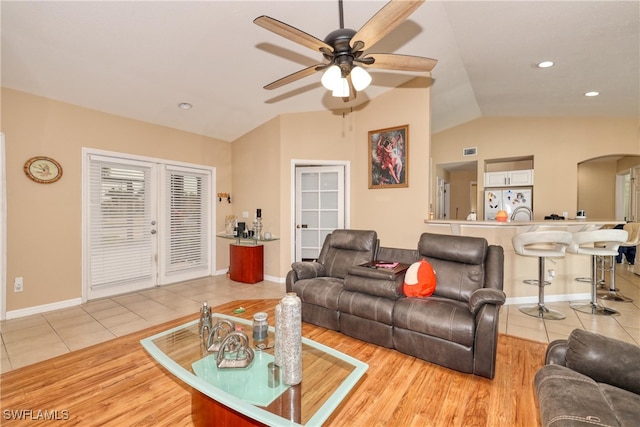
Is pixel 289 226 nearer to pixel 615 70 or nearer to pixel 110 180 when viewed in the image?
pixel 110 180

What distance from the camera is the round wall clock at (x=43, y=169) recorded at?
338cm

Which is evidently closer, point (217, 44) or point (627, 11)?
point (627, 11)

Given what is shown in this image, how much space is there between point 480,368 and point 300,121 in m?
4.17

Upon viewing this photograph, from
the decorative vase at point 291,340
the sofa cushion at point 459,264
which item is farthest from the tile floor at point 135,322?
the decorative vase at point 291,340

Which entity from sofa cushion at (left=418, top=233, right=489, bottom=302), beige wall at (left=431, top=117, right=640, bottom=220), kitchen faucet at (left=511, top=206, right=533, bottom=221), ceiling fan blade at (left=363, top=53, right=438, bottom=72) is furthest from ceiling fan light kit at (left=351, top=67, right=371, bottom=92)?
kitchen faucet at (left=511, top=206, right=533, bottom=221)

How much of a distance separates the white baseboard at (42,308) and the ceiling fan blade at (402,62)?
14.8 ft

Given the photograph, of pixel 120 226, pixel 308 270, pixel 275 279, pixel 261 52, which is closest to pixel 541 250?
pixel 308 270

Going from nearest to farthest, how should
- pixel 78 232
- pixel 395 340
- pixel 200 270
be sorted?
pixel 395 340 < pixel 78 232 < pixel 200 270

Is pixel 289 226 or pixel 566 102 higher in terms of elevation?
pixel 566 102

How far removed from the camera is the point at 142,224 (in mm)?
4480

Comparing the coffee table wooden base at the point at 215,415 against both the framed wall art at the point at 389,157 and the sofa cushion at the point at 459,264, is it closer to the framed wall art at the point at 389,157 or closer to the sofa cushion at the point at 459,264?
the sofa cushion at the point at 459,264

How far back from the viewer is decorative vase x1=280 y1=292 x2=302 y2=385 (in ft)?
A: 4.75

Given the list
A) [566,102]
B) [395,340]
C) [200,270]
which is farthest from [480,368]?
[566,102]

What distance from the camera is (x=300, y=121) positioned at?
489 cm
